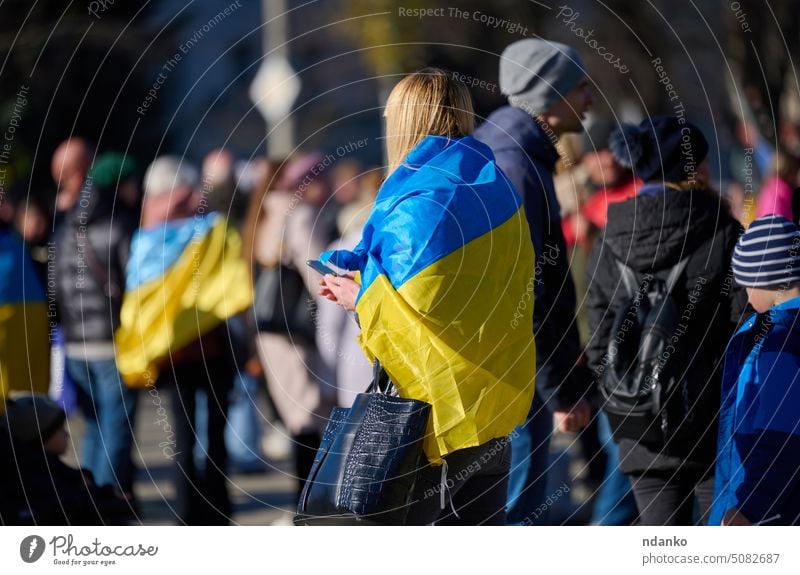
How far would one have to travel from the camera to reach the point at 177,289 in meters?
6.61

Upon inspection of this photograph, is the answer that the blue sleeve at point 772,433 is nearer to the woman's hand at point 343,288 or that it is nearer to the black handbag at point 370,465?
the black handbag at point 370,465

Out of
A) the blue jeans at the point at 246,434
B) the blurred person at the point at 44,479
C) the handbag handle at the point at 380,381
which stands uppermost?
the handbag handle at the point at 380,381

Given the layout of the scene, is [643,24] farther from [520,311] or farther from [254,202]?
[520,311]

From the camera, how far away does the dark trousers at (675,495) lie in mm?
4863

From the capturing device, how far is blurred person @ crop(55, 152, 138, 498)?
6.86m

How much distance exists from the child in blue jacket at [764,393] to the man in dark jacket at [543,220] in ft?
2.38

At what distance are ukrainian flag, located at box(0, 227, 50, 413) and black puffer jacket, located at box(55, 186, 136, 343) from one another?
11.8 inches

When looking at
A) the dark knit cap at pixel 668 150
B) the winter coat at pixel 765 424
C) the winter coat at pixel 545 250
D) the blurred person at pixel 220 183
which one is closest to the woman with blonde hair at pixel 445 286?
the winter coat at pixel 765 424

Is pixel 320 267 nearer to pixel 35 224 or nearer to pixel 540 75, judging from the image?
pixel 540 75

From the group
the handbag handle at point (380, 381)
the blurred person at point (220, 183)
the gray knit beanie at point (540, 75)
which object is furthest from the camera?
the blurred person at point (220, 183)

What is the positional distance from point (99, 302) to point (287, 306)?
998 mm

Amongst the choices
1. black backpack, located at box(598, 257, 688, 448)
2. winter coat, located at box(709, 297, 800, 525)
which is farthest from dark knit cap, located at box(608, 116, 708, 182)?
winter coat, located at box(709, 297, 800, 525)

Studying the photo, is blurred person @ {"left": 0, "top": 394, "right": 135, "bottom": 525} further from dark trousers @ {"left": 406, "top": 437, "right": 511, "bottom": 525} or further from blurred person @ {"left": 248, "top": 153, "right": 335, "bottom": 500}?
dark trousers @ {"left": 406, "top": 437, "right": 511, "bottom": 525}

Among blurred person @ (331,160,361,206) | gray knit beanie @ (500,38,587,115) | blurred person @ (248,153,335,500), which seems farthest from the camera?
blurred person @ (331,160,361,206)
